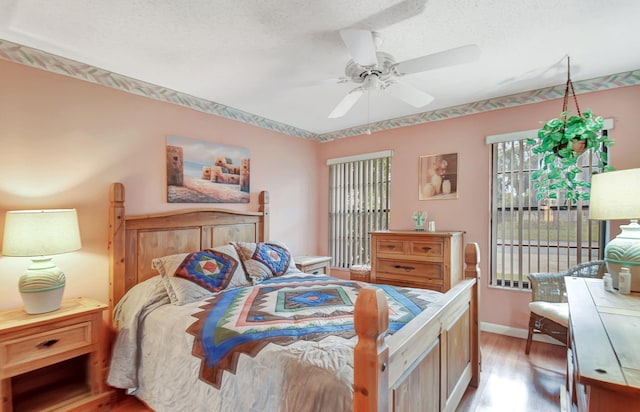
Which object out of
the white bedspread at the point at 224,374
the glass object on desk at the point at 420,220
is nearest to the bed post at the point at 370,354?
the white bedspread at the point at 224,374

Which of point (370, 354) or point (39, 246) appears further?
point (39, 246)

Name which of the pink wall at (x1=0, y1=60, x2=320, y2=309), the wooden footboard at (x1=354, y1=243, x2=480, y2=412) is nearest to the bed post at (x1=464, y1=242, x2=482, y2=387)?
the wooden footboard at (x1=354, y1=243, x2=480, y2=412)

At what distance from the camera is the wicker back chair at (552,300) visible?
98.3 inches

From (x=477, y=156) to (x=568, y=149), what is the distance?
92 centimetres

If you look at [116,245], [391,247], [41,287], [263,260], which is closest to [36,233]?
[41,287]

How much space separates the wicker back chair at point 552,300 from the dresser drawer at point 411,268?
822 mm

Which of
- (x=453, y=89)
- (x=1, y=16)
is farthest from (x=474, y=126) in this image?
(x=1, y=16)

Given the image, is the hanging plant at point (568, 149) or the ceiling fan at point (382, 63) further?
the hanging plant at point (568, 149)

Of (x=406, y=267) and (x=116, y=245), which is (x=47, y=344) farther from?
(x=406, y=267)

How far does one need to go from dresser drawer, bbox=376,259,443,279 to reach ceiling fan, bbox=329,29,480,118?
5.51 feet

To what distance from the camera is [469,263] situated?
2.38 metres

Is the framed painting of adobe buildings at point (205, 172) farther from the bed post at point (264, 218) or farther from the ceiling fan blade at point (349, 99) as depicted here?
the ceiling fan blade at point (349, 99)

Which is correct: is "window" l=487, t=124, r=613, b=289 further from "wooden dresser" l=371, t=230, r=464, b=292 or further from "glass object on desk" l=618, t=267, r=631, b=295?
"glass object on desk" l=618, t=267, r=631, b=295

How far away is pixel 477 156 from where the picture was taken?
11.0ft
